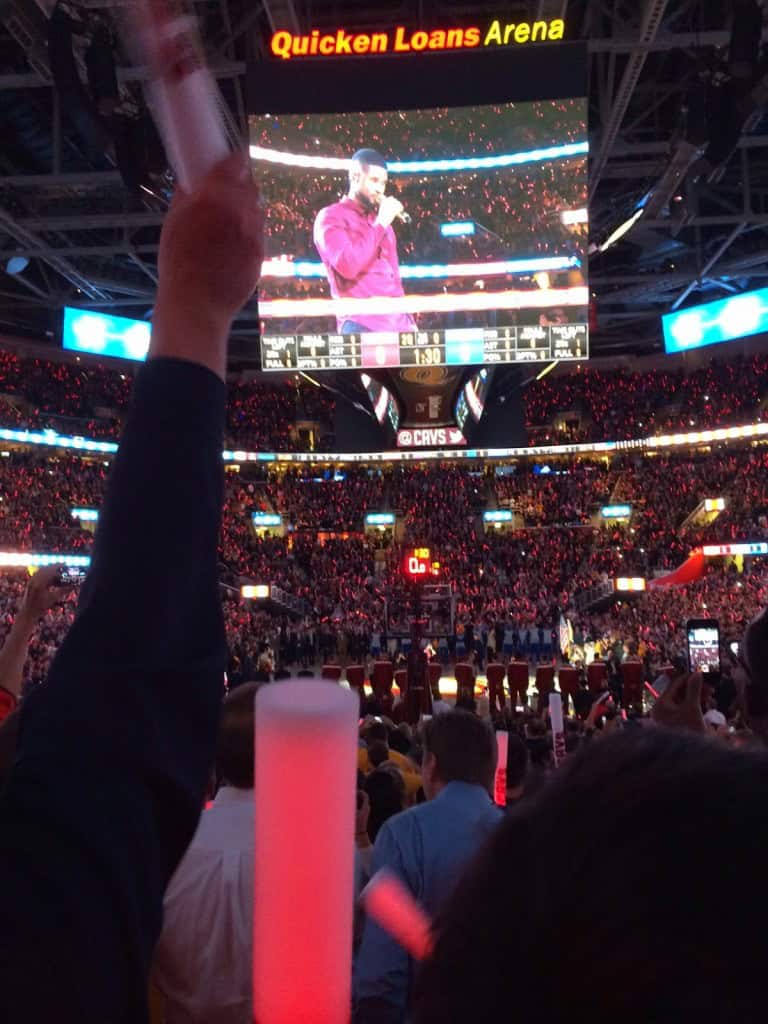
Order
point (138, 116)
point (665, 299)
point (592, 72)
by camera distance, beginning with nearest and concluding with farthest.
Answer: point (138, 116) → point (592, 72) → point (665, 299)

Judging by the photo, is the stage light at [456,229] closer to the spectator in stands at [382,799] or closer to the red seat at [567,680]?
the red seat at [567,680]

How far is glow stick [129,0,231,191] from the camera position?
0.82 m

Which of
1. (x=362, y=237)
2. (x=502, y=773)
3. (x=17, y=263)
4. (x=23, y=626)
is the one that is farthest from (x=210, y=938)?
(x=17, y=263)

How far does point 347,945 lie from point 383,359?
52.4 feet

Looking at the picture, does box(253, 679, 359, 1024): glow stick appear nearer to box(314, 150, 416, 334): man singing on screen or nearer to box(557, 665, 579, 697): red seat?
A: box(314, 150, 416, 334): man singing on screen

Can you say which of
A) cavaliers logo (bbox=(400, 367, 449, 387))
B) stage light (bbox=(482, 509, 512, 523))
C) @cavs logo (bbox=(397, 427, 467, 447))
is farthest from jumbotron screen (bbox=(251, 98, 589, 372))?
stage light (bbox=(482, 509, 512, 523))

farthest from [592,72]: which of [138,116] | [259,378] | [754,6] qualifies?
[259,378]

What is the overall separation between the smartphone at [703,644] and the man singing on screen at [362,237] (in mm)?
8805

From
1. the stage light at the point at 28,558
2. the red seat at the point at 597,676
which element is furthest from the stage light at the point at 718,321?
the stage light at the point at 28,558

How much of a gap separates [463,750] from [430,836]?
41 centimetres

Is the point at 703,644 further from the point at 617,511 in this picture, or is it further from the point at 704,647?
the point at 617,511

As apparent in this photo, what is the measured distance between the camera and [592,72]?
1991 centimetres

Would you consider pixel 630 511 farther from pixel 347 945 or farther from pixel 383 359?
pixel 347 945

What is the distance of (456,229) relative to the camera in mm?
15227
